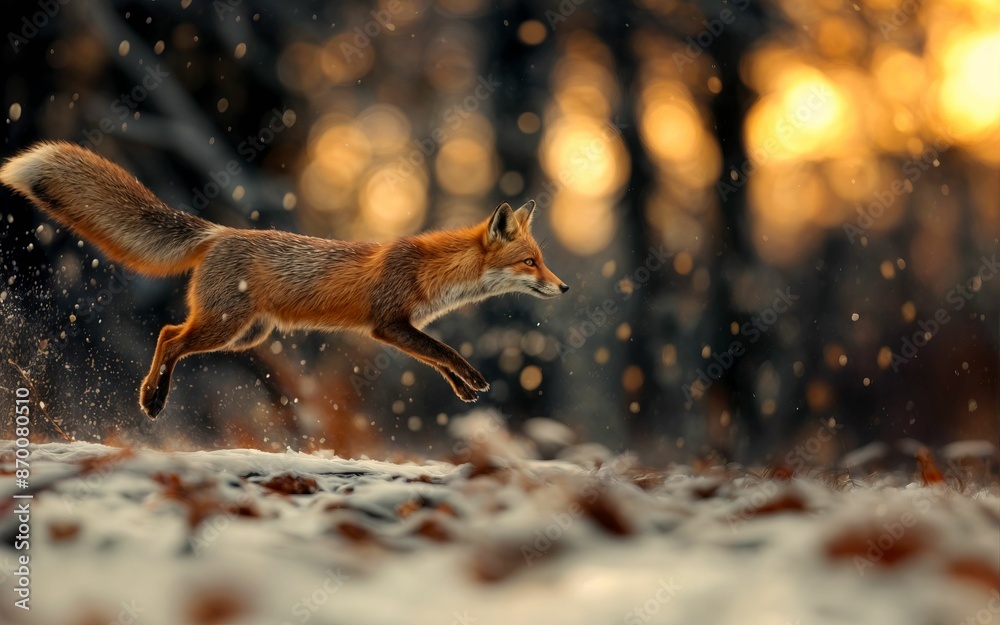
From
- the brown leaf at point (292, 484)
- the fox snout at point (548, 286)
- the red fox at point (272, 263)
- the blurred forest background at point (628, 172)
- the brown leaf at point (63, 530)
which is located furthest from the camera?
the blurred forest background at point (628, 172)

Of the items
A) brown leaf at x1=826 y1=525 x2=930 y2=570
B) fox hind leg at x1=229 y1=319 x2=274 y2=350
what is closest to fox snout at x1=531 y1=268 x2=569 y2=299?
fox hind leg at x1=229 y1=319 x2=274 y2=350

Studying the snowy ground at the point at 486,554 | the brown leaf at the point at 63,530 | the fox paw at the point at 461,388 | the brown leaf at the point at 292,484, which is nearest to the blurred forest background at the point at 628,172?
the fox paw at the point at 461,388

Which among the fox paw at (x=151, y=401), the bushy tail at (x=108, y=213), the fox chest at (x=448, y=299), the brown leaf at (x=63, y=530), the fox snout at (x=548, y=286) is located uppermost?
the bushy tail at (x=108, y=213)

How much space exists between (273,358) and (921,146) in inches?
94.4

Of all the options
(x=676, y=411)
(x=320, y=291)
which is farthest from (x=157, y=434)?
(x=676, y=411)

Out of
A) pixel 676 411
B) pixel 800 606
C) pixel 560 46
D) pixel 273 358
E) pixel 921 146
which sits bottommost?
pixel 676 411

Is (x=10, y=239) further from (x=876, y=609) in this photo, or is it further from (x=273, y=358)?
(x=876, y=609)

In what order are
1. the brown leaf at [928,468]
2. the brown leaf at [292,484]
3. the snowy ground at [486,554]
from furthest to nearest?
the brown leaf at [928,468]
the brown leaf at [292,484]
the snowy ground at [486,554]

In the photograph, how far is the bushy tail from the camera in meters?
2.38

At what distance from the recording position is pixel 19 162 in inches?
93.4

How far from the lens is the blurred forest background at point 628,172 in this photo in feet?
8.89

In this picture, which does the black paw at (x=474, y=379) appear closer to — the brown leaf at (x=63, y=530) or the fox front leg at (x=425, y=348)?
the fox front leg at (x=425, y=348)

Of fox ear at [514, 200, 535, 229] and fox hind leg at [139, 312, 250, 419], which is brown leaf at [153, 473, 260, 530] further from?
fox ear at [514, 200, 535, 229]

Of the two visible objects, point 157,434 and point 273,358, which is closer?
point 157,434
